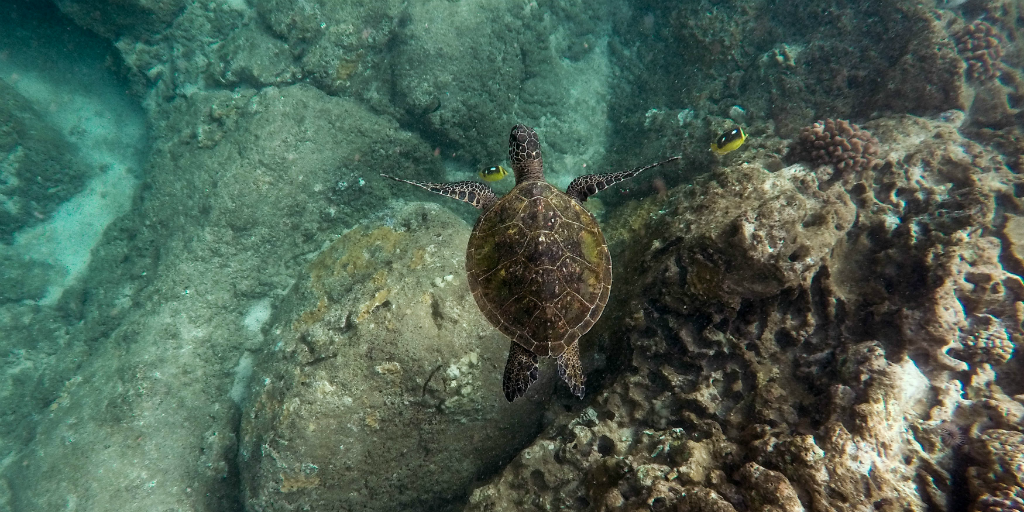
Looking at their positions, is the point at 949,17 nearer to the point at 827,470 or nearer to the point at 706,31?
the point at 706,31

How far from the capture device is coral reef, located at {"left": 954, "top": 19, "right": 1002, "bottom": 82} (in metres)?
6.59

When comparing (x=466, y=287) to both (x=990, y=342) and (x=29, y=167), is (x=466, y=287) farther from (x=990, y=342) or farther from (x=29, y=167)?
(x=29, y=167)

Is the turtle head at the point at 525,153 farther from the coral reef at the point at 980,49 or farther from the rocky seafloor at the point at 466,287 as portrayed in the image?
the coral reef at the point at 980,49

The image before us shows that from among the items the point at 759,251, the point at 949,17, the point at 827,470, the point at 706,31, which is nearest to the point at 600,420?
the point at 827,470

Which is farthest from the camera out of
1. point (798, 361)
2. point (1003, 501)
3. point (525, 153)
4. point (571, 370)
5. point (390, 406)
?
point (525, 153)

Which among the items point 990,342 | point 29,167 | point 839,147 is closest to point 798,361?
point 990,342

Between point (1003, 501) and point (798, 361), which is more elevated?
point (1003, 501)

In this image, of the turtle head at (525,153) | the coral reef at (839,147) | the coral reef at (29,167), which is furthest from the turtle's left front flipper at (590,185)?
the coral reef at (29,167)

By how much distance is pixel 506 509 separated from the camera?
3602mm

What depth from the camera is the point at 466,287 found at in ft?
16.6

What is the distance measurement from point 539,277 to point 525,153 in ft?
7.07

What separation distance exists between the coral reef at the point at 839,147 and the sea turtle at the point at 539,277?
3.58m

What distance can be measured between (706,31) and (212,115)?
11.5 m

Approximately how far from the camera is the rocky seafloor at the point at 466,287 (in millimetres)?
3262
